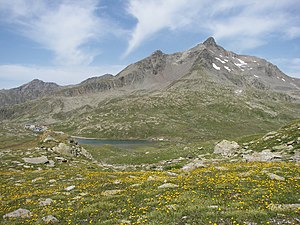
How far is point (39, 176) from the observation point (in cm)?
2864

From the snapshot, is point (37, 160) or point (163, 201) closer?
point (163, 201)

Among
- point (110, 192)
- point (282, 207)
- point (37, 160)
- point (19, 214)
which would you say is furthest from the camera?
point (37, 160)

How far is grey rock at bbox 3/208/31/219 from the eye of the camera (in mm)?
15170

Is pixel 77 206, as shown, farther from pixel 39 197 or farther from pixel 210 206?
pixel 210 206

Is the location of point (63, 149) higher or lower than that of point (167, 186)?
lower

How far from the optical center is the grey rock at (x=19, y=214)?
1517cm

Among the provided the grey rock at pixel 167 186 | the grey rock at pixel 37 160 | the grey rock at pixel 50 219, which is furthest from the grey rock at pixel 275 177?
the grey rock at pixel 37 160

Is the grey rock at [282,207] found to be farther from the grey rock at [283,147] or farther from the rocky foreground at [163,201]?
the grey rock at [283,147]

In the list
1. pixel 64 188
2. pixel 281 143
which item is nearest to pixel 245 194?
pixel 64 188

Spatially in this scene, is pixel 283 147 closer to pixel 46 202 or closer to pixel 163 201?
pixel 163 201

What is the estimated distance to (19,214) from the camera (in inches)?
610

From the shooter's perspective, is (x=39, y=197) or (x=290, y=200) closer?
(x=290, y=200)

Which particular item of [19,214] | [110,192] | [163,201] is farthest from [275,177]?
[19,214]

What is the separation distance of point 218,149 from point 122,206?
129 feet
